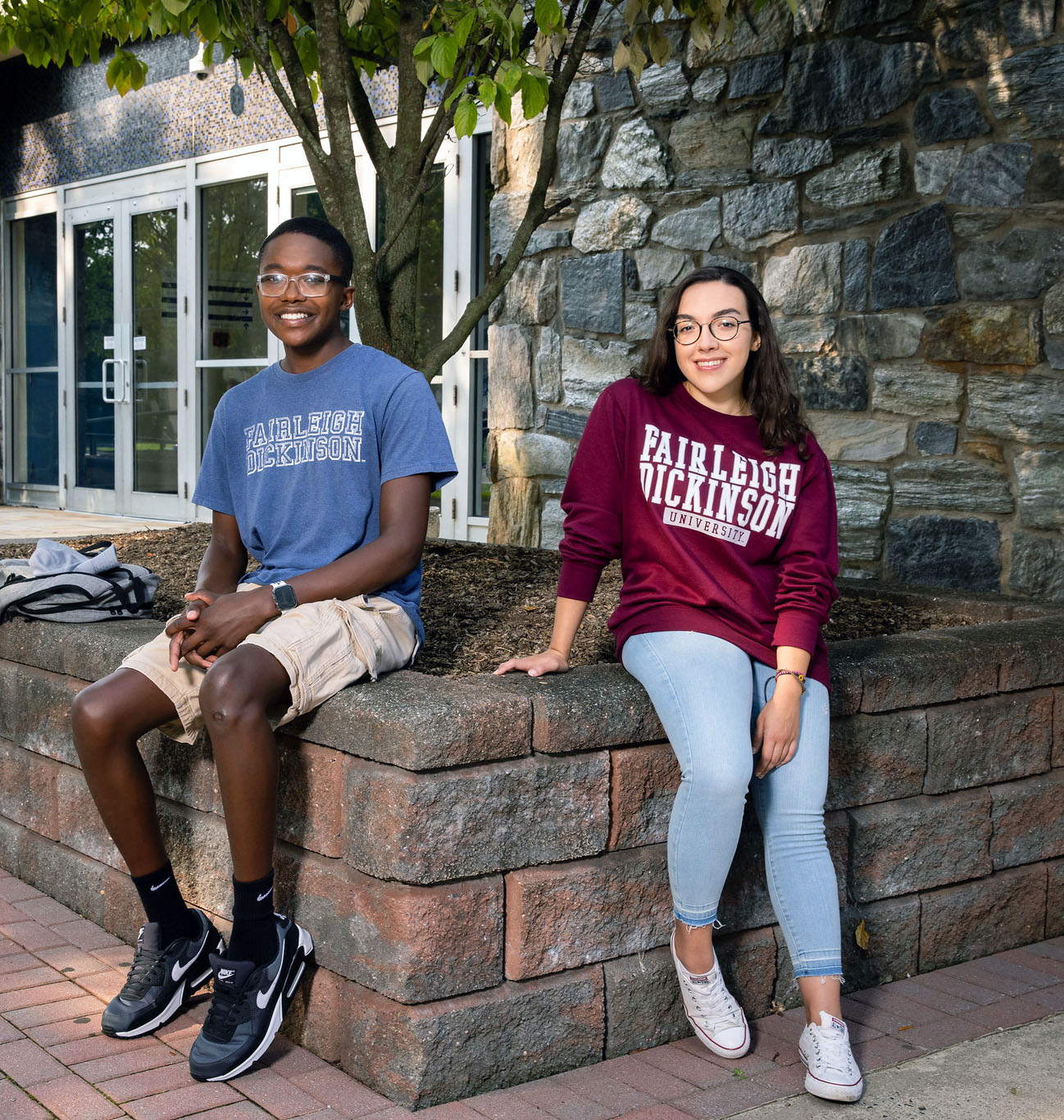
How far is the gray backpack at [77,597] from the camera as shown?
3.71 meters

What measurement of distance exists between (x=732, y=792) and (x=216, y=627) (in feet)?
3.60

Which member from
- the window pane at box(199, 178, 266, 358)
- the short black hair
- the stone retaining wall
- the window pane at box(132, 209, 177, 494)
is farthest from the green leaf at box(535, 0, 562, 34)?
the window pane at box(132, 209, 177, 494)

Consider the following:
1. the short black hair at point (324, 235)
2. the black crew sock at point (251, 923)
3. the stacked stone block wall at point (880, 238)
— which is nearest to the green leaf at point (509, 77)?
the short black hair at point (324, 235)

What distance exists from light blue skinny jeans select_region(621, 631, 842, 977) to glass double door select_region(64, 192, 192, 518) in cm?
856

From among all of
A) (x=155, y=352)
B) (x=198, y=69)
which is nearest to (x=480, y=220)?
(x=198, y=69)

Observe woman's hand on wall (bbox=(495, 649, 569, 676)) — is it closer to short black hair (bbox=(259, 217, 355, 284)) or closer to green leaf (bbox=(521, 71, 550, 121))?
short black hair (bbox=(259, 217, 355, 284))

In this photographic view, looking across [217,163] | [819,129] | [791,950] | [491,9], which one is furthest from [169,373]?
[791,950]

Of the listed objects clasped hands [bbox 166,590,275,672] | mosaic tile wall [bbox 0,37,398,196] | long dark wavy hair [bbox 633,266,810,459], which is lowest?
clasped hands [bbox 166,590,275,672]

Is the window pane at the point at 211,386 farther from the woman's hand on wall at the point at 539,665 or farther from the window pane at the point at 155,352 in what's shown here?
the woman's hand on wall at the point at 539,665

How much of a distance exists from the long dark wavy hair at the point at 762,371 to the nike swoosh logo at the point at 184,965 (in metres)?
1.58

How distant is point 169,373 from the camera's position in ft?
36.1

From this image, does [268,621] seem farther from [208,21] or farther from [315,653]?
[208,21]

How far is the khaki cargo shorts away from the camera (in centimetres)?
274

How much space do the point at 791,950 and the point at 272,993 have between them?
3.40ft
